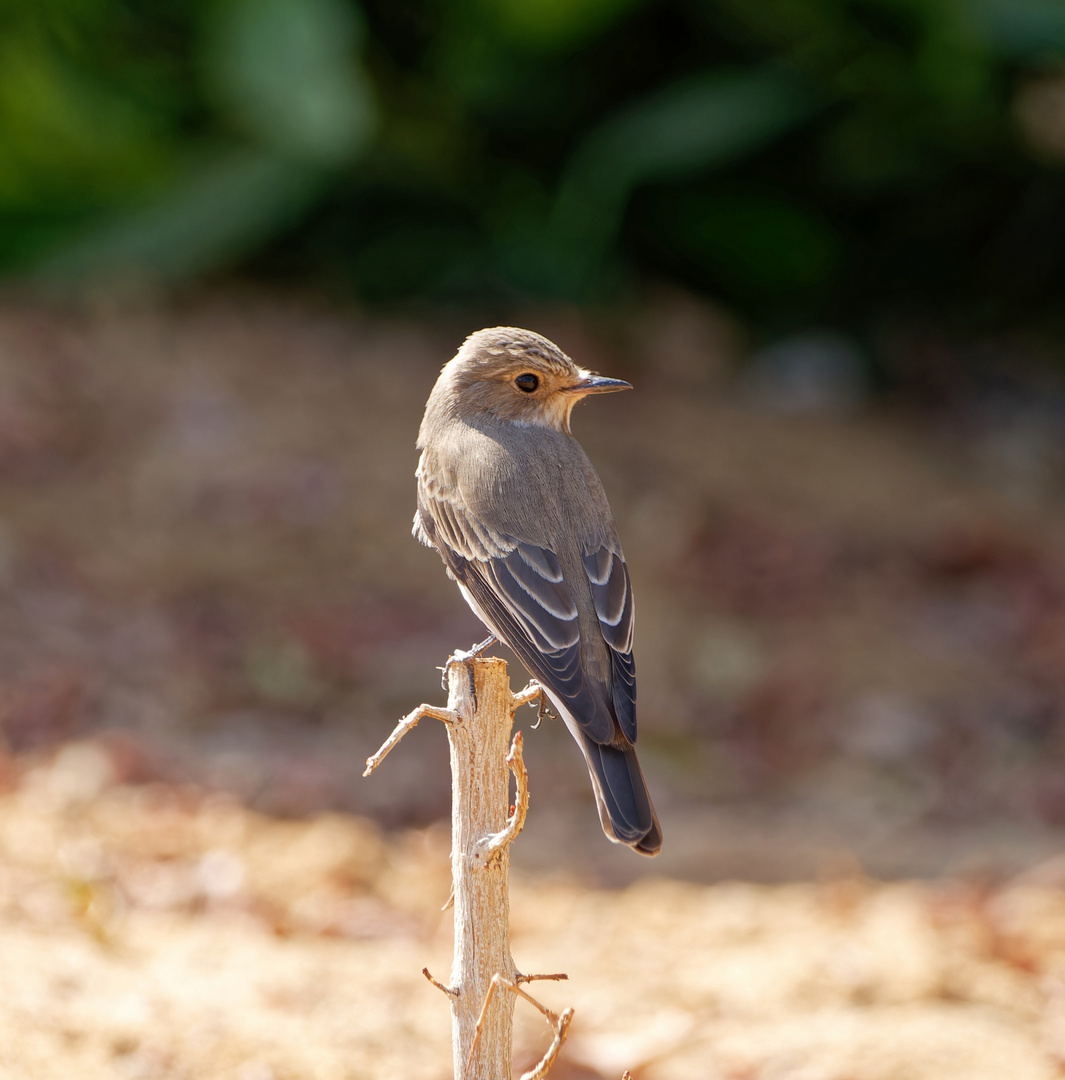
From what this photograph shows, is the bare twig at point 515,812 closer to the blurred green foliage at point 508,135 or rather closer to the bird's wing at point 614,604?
the bird's wing at point 614,604

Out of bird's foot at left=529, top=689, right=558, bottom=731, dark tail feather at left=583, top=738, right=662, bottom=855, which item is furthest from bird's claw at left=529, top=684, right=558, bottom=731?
dark tail feather at left=583, top=738, right=662, bottom=855

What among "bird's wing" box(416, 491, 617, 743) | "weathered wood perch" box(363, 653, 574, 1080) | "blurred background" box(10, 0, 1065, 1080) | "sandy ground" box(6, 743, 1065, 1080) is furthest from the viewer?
"blurred background" box(10, 0, 1065, 1080)

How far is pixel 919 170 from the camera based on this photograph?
360 inches

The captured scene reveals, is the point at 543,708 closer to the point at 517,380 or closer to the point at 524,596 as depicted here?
the point at 524,596

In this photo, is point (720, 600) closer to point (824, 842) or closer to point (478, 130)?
point (824, 842)

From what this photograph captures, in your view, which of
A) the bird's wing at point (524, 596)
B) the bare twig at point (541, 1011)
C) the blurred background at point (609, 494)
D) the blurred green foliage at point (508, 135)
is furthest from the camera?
the blurred green foliage at point (508, 135)

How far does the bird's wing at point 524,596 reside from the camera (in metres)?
3.36

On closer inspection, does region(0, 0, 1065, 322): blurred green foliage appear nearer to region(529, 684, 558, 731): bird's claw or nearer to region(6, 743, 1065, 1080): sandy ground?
region(6, 743, 1065, 1080): sandy ground

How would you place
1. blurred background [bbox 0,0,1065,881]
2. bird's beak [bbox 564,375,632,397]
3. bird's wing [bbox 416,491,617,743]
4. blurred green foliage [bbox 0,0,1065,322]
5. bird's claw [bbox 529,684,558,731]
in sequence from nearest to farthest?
bird's wing [bbox 416,491,617,743] < bird's claw [bbox 529,684,558,731] < bird's beak [bbox 564,375,632,397] < blurred background [bbox 0,0,1065,881] < blurred green foliage [bbox 0,0,1065,322]

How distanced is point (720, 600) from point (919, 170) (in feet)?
12.5

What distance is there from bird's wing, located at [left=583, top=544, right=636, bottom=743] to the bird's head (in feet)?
1.80

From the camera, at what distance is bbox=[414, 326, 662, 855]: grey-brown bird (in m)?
3.42

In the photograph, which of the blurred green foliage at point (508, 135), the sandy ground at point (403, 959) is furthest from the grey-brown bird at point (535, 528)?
the blurred green foliage at point (508, 135)

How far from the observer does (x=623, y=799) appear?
299 centimetres
